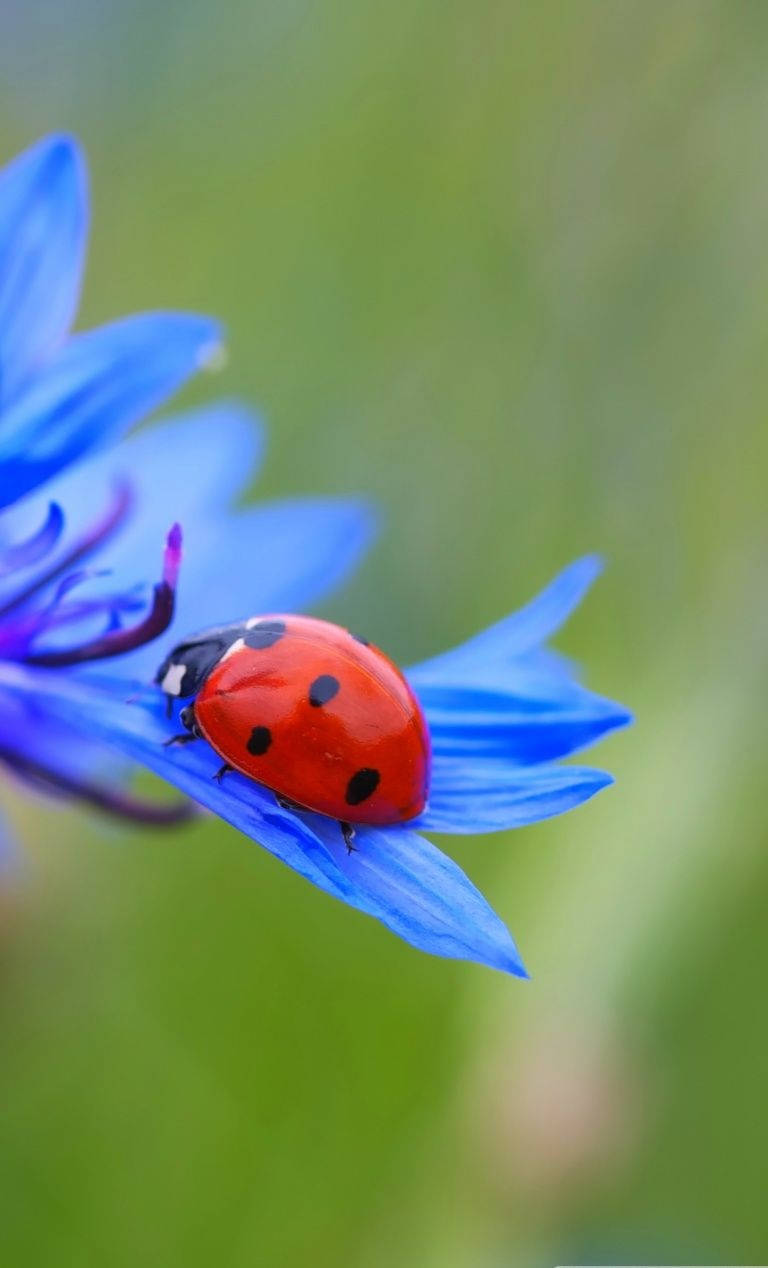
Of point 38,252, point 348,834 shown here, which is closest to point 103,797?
point 348,834

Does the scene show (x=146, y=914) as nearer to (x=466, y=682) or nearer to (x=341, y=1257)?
(x=341, y=1257)

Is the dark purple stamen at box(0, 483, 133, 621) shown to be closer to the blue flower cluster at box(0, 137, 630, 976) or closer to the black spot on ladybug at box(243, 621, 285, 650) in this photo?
the blue flower cluster at box(0, 137, 630, 976)

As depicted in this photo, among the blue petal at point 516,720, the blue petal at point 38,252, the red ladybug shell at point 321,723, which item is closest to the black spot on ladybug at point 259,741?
the red ladybug shell at point 321,723

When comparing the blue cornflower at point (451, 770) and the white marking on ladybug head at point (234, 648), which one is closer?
the blue cornflower at point (451, 770)

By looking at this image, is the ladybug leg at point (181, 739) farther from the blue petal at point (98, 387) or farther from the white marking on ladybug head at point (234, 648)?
the blue petal at point (98, 387)

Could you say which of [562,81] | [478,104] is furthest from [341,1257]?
[478,104]

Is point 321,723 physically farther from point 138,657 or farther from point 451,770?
point 138,657
